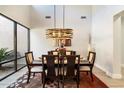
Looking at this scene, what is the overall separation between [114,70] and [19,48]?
485 centimetres

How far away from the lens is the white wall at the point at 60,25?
1023cm

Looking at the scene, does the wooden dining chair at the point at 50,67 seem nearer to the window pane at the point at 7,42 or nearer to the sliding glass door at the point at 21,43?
the window pane at the point at 7,42

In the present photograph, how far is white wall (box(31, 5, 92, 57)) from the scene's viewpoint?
10227mm

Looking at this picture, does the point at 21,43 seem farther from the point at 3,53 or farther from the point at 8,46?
the point at 3,53

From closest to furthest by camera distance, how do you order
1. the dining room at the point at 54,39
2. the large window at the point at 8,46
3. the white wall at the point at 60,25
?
1. the large window at the point at 8,46
2. the dining room at the point at 54,39
3. the white wall at the point at 60,25

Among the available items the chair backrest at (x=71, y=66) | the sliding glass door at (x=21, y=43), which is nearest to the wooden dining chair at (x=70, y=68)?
the chair backrest at (x=71, y=66)

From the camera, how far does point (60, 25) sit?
10.2m

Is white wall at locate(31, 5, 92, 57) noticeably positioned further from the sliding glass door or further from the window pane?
the window pane

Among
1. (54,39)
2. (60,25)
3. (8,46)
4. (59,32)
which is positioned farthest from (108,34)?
(8,46)

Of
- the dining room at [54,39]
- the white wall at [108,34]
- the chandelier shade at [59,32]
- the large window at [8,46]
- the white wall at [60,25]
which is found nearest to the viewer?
the chandelier shade at [59,32]

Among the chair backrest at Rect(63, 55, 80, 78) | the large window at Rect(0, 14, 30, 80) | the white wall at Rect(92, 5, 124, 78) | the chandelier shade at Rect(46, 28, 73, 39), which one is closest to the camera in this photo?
the chair backrest at Rect(63, 55, 80, 78)

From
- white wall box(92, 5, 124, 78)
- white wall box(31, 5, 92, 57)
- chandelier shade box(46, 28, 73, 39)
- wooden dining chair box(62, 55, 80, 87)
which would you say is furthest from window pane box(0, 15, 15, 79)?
white wall box(92, 5, 124, 78)
